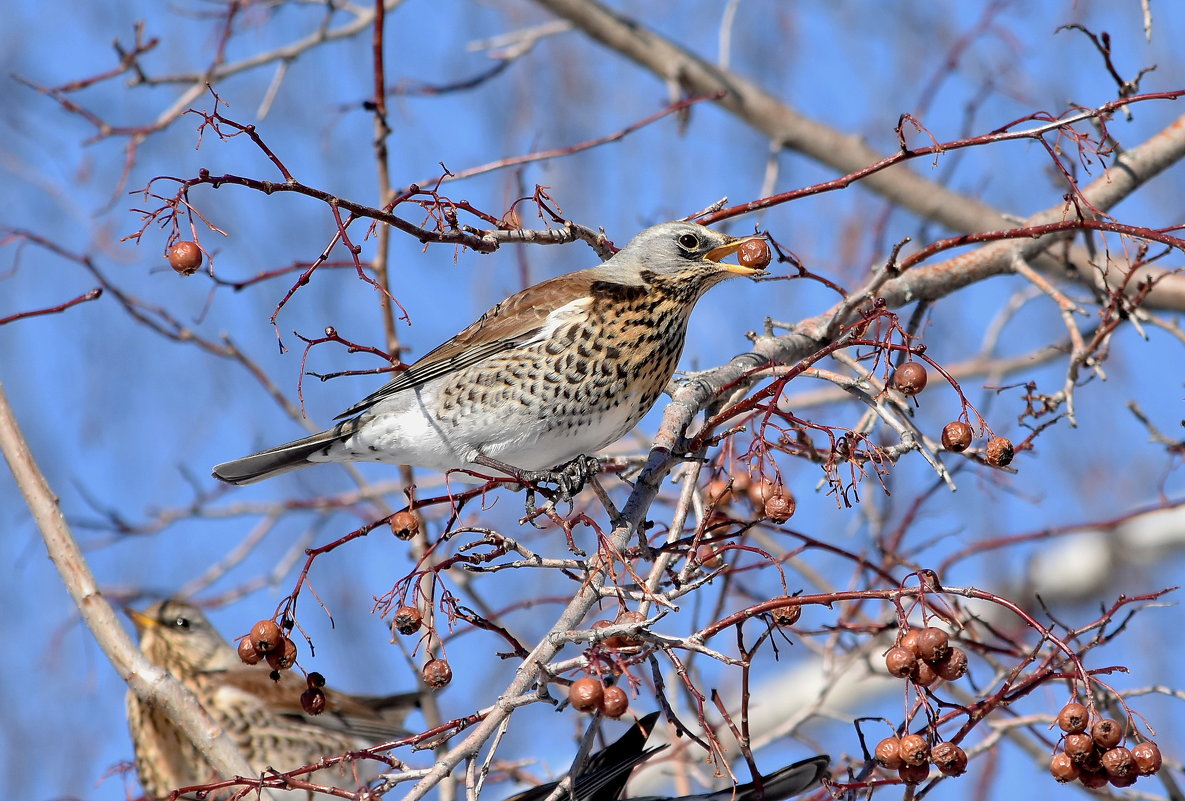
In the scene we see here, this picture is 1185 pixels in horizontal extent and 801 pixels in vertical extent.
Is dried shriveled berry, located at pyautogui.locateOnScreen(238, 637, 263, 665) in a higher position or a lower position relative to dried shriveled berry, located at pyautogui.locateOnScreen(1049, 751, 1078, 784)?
higher

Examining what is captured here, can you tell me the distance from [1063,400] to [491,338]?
1682 millimetres

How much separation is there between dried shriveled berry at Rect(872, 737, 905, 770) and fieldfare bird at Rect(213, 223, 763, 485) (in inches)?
59.3

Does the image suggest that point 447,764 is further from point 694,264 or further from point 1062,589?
point 1062,589

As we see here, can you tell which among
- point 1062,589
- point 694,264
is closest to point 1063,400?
point 694,264

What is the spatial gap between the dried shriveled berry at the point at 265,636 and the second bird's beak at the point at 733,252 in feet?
5.04

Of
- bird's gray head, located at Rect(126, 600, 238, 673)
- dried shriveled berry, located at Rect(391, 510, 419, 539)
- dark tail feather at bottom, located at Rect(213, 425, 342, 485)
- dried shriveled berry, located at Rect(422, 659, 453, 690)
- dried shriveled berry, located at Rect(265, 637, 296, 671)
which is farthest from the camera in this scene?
bird's gray head, located at Rect(126, 600, 238, 673)

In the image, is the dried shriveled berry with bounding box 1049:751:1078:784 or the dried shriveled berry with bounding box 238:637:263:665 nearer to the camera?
the dried shriveled berry with bounding box 1049:751:1078:784

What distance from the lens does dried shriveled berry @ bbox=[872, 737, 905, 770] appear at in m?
2.31

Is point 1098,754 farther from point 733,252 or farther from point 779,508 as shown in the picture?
point 733,252

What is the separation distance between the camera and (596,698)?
2.20 metres

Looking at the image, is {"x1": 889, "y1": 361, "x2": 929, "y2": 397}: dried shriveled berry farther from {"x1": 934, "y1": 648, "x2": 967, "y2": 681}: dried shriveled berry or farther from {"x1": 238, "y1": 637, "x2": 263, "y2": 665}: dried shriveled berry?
{"x1": 238, "y1": 637, "x2": 263, "y2": 665}: dried shriveled berry

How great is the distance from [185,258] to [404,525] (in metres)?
0.79

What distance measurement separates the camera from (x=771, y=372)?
121 inches

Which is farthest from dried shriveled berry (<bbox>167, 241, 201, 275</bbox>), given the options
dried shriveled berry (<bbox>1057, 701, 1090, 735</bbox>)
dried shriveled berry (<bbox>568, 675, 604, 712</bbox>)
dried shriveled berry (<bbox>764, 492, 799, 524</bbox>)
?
dried shriveled berry (<bbox>1057, 701, 1090, 735</bbox>)
